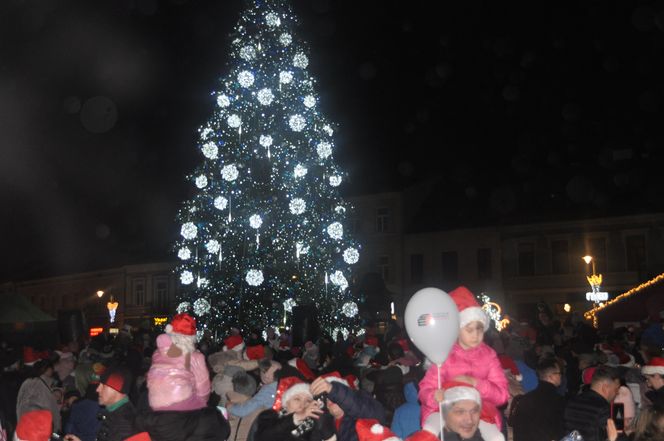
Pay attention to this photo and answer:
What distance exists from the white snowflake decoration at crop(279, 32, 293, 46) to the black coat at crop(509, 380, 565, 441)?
1752 centimetres

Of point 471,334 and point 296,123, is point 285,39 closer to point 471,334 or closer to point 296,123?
point 296,123

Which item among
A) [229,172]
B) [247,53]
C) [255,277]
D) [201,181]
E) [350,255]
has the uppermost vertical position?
[247,53]

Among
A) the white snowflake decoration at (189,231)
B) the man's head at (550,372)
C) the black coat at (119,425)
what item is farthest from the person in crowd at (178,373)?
the white snowflake decoration at (189,231)

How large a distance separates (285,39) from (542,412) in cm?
1784

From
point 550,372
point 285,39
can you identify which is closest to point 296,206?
point 285,39

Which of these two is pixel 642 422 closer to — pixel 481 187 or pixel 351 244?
pixel 351 244

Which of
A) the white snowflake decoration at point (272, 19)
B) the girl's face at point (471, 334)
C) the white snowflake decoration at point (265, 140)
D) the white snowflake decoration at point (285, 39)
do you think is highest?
the white snowflake decoration at point (272, 19)

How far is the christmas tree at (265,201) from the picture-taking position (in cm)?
2228

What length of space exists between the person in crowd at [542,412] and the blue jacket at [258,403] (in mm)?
2233

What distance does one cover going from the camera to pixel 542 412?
23.3 ft

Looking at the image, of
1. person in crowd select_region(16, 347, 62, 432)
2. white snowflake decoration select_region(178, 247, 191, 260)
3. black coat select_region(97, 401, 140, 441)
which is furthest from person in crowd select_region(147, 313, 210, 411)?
white snowflake decoration select_region(178, 247, 191, 260)

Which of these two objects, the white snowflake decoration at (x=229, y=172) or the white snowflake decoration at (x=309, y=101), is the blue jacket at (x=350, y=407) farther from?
the white snowflake decoration at (x=309, y=101)

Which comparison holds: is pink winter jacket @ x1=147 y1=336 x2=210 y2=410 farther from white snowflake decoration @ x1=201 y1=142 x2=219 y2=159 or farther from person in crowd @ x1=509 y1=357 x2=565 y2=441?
white snowflake decoration @ x1=201 y1=142 x2=219 y2=159

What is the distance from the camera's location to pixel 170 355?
5.78 meters
